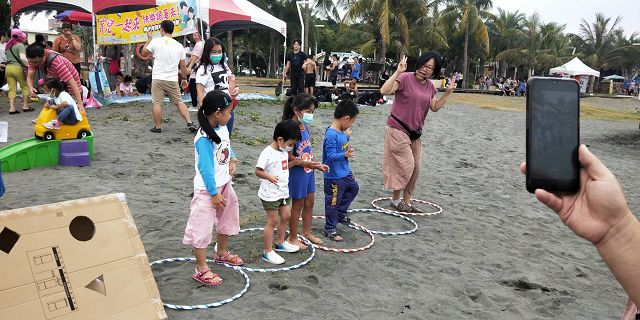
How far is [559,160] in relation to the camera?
5.26 ft

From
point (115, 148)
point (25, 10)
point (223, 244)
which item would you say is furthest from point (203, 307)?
point (25, 10)

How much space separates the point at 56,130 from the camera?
7289mm

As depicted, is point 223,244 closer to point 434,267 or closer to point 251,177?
point 434,267

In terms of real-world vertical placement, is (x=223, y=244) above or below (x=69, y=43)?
below

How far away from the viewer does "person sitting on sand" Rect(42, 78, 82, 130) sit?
285 inches

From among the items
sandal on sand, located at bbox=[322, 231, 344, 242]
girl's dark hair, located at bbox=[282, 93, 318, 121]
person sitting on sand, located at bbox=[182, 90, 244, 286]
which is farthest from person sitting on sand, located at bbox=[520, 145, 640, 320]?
sandal on sand, located at bbox=[322, 231, 344, 242]

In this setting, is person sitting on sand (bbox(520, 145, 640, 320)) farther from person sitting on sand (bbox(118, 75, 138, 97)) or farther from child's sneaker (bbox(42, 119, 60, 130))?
person sitting on sand (bbox(118, 75, 138, 97))

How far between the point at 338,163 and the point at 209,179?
1809 millimetres

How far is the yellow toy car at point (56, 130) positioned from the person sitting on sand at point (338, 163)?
4.39 metres

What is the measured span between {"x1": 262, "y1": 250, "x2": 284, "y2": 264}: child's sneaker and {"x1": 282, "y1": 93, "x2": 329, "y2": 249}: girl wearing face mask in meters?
0.41

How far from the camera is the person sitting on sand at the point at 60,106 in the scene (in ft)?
23.8

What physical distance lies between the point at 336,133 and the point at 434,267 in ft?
5.68

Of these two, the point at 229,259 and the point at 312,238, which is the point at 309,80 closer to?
the point at 312,238

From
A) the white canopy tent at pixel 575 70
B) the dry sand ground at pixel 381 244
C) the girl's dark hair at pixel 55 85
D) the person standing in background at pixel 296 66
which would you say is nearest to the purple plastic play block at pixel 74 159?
the dry sand ground at pixel 381 244
